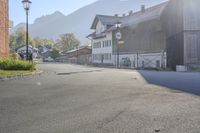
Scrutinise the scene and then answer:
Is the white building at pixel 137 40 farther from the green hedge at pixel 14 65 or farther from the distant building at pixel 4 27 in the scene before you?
the green hedge at pixel 14 65

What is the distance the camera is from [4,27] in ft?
114

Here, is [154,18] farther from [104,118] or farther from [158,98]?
[104,118]

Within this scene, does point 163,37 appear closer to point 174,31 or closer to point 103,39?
point 174,31

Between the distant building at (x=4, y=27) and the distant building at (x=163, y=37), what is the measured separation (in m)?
17.7

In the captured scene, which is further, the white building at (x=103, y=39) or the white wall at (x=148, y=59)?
the white building at (x=103, y=39)

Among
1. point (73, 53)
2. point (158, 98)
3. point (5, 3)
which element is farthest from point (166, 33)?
point (73, 53)

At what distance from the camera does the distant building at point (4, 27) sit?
34022 mm

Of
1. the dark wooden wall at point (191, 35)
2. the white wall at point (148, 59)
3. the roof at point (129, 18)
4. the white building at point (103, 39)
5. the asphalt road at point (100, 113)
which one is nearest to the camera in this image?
the asphalt road at point (100, 113)

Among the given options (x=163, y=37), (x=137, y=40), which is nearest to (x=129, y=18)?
(x=137, y=40)

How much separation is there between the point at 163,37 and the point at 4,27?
66.5 feet

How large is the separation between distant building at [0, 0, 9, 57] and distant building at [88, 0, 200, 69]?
58.1 feet

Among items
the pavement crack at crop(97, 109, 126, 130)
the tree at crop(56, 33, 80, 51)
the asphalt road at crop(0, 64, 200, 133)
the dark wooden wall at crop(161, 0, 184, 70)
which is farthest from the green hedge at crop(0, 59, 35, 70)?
the tree at crop(56, 33, 80, 51)

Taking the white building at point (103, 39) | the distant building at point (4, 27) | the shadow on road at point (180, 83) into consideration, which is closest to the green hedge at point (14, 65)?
the distant building at point (4, 27)

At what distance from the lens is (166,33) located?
152 feet
